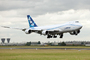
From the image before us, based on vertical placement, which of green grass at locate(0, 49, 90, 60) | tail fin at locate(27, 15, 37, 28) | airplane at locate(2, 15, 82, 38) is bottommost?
green grass at locate(0, 49, 90, 60)

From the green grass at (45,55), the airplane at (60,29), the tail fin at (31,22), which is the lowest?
the green grass at (45,55)

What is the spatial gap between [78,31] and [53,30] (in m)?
12.0

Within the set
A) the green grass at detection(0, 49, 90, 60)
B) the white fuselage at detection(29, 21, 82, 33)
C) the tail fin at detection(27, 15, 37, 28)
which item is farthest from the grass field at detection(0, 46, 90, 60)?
the tail fin at detection(27, 15, 37, 28)

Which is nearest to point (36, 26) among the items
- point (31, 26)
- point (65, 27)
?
point (31, 26)

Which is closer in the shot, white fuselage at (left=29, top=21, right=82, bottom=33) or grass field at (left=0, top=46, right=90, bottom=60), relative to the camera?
grass field at (left=0, top=46, right=90, bottom=60)

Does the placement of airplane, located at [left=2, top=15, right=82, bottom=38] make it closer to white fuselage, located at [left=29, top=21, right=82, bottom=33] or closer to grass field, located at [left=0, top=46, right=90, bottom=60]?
white fuselage, located at [left=29, top=21, right=82, bottom=33]

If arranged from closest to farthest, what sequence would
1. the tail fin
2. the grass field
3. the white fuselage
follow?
the grass field → the white fuselage → the tail fin

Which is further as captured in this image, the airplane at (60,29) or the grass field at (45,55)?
the airplane at (60,29)

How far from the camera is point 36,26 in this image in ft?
A: 376

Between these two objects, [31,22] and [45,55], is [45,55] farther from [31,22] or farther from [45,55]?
[31,22]

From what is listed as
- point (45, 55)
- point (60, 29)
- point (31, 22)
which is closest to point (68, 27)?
point (60, 29)

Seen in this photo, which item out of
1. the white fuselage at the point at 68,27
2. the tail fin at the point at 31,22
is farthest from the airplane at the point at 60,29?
the tail fin at the point at 31,22

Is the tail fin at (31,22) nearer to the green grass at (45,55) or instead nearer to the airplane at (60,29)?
the airplane at (60,29)

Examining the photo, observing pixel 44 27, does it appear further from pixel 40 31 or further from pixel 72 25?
pixel 72 25
